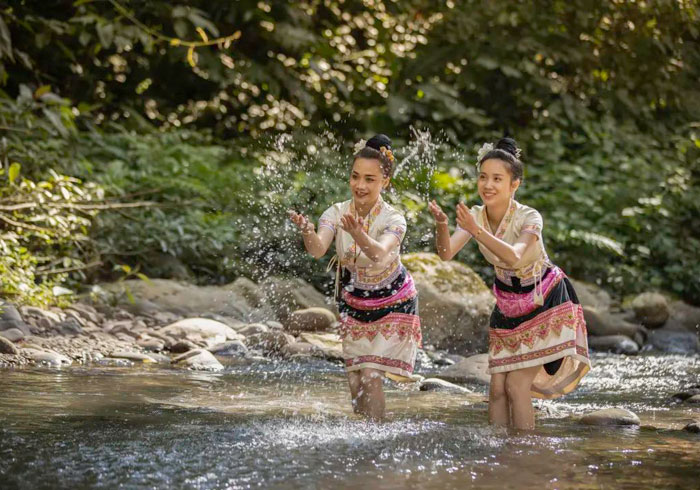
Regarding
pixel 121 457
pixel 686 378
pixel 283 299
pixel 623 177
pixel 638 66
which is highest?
pixel 638 66

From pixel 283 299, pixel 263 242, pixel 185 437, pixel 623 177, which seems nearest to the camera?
pixel 185 437

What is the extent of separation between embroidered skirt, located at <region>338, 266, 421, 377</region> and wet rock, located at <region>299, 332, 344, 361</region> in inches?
93.2

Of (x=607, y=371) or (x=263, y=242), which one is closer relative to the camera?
(x=607, y=371)

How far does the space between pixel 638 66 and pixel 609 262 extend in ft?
13.2

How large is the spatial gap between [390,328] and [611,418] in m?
1.21

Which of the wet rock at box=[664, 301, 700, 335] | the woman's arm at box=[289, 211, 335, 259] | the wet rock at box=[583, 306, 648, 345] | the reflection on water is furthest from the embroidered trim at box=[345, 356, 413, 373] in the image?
the wet rock at box=[664, 301, 700, 335]

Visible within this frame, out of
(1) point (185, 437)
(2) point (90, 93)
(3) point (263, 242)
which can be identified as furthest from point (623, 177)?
(1) point (185, 437)

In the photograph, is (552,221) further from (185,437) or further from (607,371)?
(185,437)

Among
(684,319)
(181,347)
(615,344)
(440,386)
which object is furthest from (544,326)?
(684,319)

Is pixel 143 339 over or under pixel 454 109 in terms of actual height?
under

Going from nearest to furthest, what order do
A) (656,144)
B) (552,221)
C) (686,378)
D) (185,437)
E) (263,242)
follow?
(185,437)
(686,378)
(263,242)
(552,221)
(656,144)

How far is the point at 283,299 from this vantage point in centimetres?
866

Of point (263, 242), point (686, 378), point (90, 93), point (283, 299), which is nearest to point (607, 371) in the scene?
point (686, 378)

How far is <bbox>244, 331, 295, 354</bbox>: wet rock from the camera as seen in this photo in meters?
7.23
